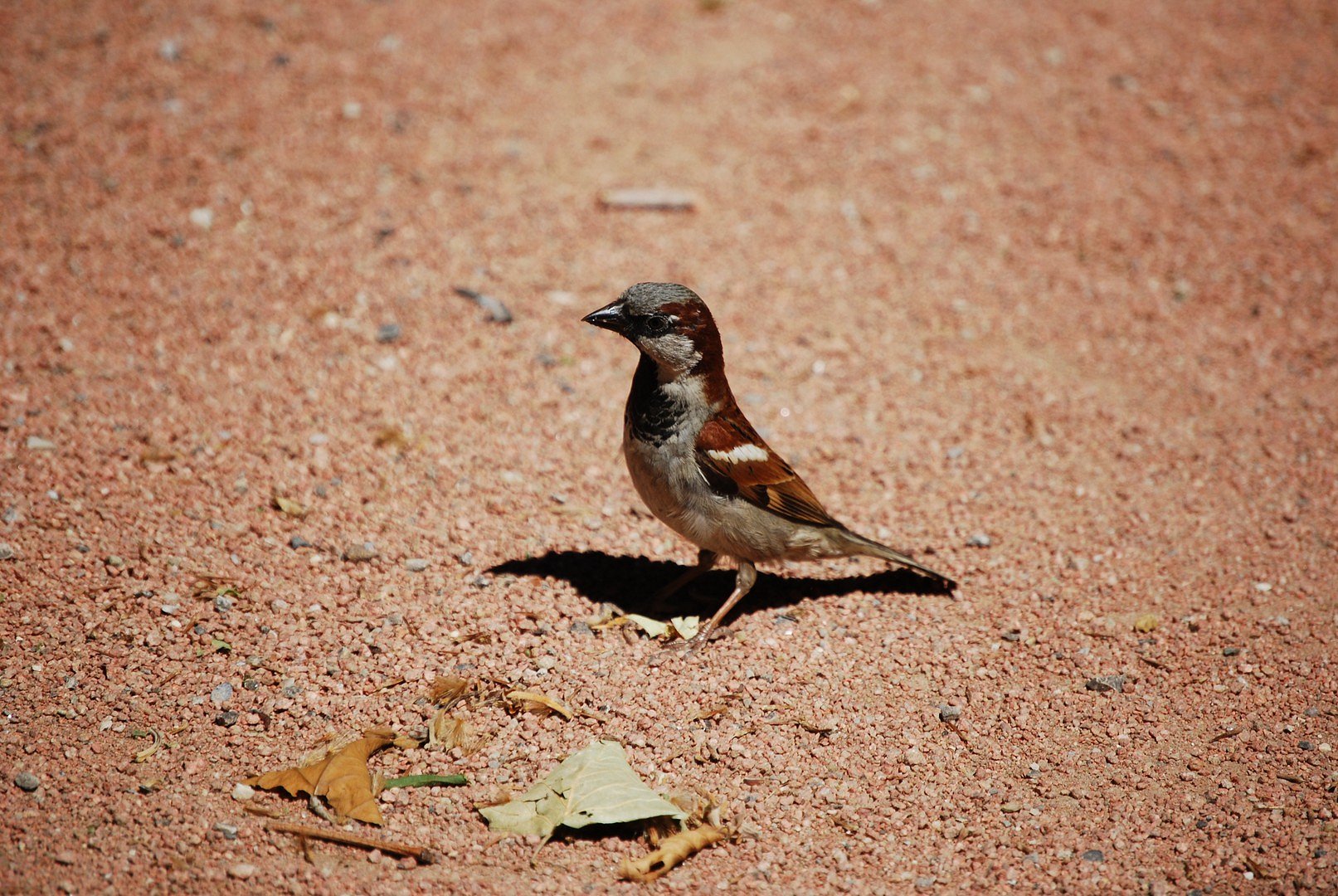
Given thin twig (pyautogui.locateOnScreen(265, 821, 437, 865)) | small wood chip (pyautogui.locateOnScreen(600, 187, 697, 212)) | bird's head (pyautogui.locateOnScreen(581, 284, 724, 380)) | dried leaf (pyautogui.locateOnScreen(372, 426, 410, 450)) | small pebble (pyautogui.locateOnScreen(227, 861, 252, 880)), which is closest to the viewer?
small pebble (pyautogui.locateOnScreen(227, 861, 252, 880))

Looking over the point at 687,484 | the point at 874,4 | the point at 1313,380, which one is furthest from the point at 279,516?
the point at 874,4

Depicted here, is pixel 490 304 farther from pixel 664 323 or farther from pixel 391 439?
pixel 664 323

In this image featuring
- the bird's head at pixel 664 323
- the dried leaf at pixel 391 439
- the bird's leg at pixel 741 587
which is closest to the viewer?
the bird's head at pixel 664 323

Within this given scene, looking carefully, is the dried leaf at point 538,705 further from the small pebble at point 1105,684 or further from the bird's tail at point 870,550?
the small pebble at point 1105,684

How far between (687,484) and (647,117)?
4.55 m

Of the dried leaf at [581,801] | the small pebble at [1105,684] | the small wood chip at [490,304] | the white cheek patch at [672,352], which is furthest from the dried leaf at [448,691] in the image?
the small wood chip at [490,304]

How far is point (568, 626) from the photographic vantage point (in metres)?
4.50

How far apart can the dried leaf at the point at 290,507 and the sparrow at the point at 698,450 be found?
5.30 feet

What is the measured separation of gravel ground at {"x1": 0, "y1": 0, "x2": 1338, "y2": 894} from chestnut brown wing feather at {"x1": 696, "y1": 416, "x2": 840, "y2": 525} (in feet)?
1.71

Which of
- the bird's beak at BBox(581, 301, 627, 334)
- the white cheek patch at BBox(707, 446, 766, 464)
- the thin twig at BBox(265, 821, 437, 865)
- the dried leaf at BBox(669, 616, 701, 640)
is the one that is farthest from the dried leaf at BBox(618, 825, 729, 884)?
the bird's beak at BBox(581, 301, 627, 334)

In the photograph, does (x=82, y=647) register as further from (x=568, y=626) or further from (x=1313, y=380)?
(x=1313, y=380)

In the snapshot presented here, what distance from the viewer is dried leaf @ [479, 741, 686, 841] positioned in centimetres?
356

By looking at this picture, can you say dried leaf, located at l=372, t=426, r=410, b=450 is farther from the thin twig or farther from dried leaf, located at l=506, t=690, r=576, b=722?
the thin twig

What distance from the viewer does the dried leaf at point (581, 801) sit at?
3564mm
